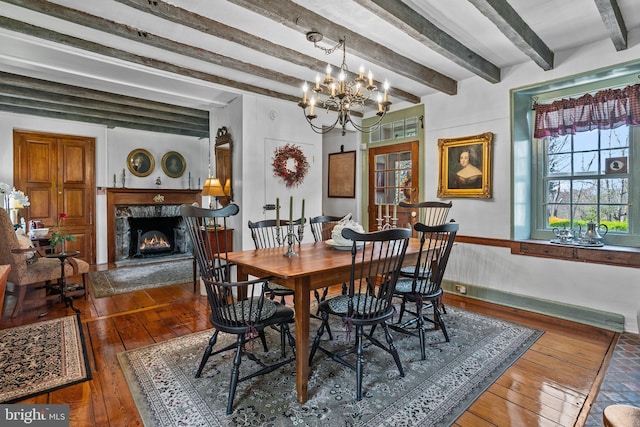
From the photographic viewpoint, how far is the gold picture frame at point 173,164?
686cm

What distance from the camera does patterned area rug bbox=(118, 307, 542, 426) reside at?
5.86 feet

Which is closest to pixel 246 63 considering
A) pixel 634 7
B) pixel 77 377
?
pixel 77 377

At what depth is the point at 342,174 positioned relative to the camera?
18.7 feet

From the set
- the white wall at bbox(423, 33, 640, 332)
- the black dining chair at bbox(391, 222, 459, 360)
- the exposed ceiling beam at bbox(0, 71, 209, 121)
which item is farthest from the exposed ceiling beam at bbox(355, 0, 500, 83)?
the exposed ceiling beam at bbox(0, 71, 209, 121)

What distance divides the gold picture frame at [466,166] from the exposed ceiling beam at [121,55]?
2.33 meters

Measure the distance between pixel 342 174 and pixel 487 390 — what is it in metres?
4.12

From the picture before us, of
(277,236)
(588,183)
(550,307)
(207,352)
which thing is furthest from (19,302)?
(588,183)

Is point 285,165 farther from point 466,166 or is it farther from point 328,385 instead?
point 328,385

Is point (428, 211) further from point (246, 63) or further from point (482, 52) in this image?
point (246, 63)

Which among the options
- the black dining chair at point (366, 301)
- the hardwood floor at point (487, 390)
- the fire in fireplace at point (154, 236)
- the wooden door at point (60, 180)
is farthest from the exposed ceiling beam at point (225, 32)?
the fire in fireplace at point (154, 236)

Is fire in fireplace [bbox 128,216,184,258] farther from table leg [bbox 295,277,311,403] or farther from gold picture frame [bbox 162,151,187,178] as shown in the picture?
table leg [bbox 295,277,311,403]

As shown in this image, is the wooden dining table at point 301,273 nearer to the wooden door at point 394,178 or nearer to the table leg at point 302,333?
the table leg at point 302,333

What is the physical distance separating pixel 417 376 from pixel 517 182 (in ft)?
8.29

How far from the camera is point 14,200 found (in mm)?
4285
